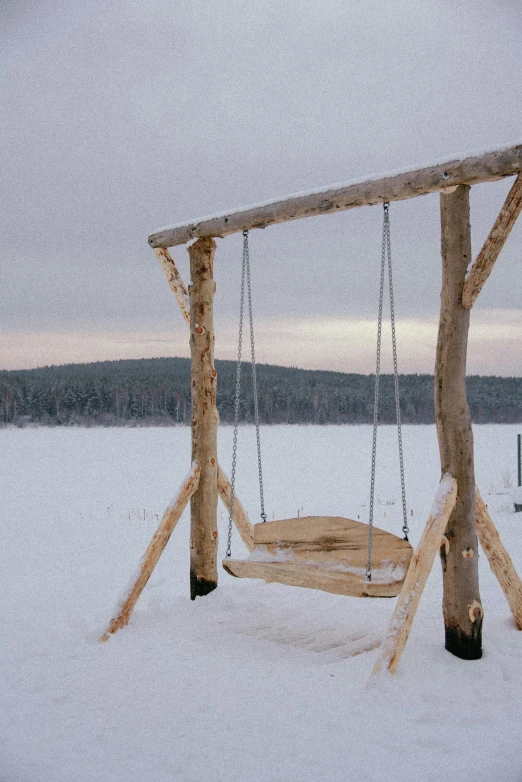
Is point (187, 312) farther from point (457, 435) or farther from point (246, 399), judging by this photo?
point (246, 399)

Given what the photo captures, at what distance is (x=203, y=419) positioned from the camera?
559 cm

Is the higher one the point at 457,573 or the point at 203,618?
the point at 457,573

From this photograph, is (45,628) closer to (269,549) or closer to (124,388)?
(269,549)

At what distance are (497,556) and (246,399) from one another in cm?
3870

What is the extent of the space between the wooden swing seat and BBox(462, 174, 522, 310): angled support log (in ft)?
5.68

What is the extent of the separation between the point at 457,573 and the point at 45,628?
3.03 m

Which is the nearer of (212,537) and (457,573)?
(457,573)

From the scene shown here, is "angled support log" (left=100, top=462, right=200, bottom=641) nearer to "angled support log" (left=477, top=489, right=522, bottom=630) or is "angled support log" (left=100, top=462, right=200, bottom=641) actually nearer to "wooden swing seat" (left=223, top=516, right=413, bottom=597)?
"wooden swing seat" (left=223, top=516, right=413, bottom=597)

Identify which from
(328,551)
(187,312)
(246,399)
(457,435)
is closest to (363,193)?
(457,435)

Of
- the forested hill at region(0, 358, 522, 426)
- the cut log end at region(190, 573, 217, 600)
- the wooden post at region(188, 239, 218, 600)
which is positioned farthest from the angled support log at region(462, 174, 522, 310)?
the forested hill at region(0, 358, 522, 426)

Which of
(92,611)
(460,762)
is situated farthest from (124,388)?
(460,762)

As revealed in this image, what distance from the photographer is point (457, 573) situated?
4.23 metres

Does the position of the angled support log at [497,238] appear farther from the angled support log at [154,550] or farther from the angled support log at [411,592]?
the angled support log at [154,550]

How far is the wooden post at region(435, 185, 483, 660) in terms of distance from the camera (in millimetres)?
4219
